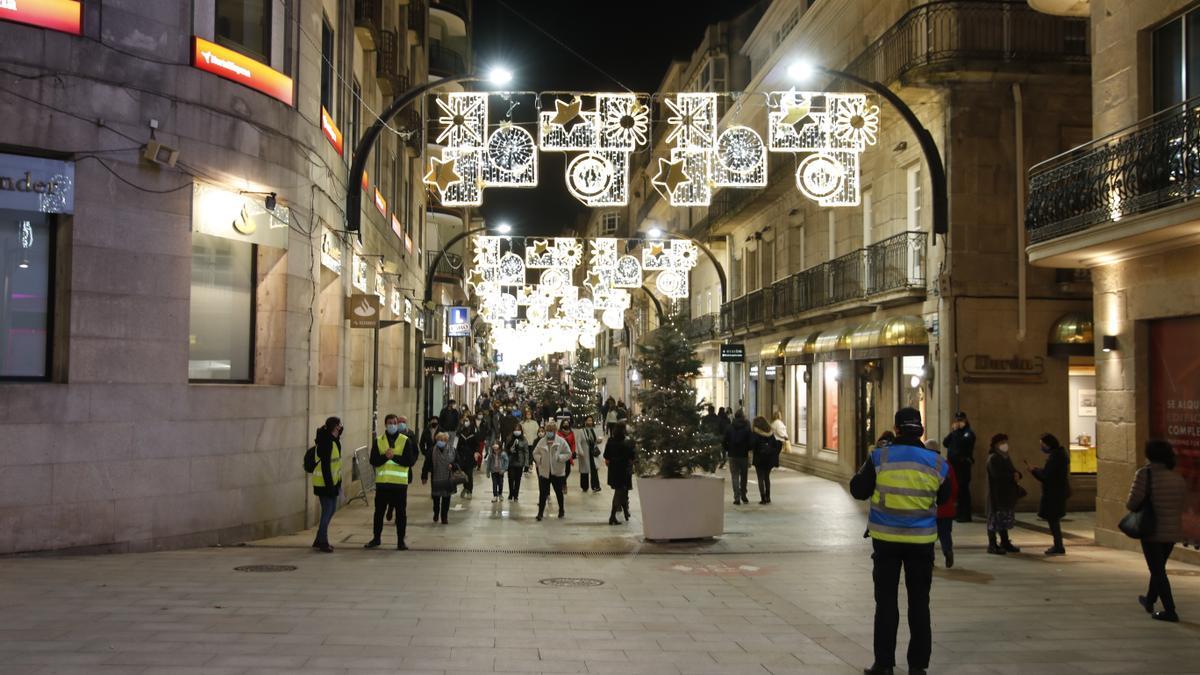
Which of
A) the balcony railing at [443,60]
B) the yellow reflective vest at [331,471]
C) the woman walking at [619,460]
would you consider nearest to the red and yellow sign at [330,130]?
the yellow reflective vest at [331,471]

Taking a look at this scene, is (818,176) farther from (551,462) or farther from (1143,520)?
(1143,520)

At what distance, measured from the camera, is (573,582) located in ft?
37.0

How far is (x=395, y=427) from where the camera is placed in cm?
1372

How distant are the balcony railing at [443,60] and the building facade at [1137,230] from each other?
29.4 m

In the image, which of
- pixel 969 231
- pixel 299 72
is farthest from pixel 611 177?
pixel 969 231

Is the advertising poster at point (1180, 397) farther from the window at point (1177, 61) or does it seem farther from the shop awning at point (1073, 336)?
the shop awning at point (1073, 336)

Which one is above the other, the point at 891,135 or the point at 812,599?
the point at 891,135

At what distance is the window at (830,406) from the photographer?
2680 centimetres

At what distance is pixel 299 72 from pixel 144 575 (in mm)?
7699

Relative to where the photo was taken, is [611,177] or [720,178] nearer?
[611,177]

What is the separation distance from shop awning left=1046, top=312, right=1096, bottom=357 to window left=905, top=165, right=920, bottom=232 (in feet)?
11.8

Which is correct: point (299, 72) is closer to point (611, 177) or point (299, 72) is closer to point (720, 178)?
point (611, 177)

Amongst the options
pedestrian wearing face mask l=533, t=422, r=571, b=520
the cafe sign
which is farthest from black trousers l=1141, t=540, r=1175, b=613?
the cafe sign

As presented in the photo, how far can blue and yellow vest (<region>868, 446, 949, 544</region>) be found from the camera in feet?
23.8
